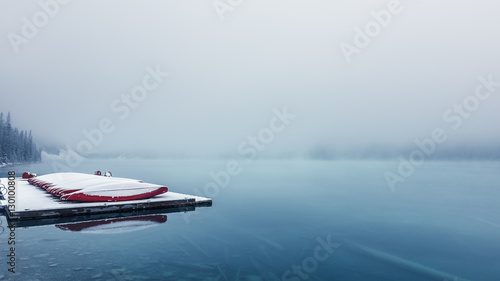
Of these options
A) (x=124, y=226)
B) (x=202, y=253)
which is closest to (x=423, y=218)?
(x=202, y=253)

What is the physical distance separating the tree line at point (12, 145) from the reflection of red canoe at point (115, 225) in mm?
91778

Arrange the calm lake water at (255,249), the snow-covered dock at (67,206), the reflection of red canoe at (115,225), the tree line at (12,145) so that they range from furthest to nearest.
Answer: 1. the tree line at (12,145)
2. the snow-covered dock at (67,206)
3. the reflection of red canoe at (115,225)
4. the calm lake water at (255,249)

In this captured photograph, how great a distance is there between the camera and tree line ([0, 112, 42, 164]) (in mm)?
91500

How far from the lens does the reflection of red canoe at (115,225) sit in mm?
Result: 15727

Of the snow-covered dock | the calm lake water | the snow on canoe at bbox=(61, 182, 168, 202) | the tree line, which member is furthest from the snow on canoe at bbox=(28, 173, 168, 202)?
the tree line

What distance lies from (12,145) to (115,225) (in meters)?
99.4

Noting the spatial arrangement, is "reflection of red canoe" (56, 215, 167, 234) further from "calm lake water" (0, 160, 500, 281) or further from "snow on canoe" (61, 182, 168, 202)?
"snow on canoe" (61, 182, 168, 202)

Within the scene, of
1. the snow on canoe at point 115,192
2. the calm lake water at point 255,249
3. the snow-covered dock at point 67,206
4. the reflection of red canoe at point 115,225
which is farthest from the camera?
the snow on canoe at point 115,192

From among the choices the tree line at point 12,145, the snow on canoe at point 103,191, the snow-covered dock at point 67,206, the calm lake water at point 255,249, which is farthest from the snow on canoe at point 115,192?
the tree line at point 12,145

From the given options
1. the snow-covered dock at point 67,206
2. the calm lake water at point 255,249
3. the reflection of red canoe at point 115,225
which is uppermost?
the snow-covered dock at point 67,206

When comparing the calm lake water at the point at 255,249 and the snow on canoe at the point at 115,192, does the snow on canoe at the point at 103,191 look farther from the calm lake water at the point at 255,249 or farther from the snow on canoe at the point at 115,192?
the calm lake water at the point at 255,249

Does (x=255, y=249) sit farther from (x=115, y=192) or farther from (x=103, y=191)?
(x=103, y=191)

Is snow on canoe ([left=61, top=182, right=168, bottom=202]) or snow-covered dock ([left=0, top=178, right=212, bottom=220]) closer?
snow-covered dock ([left=0, top=178, right=212, bottom=220])

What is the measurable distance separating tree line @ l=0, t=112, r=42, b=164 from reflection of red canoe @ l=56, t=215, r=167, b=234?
9178cm
